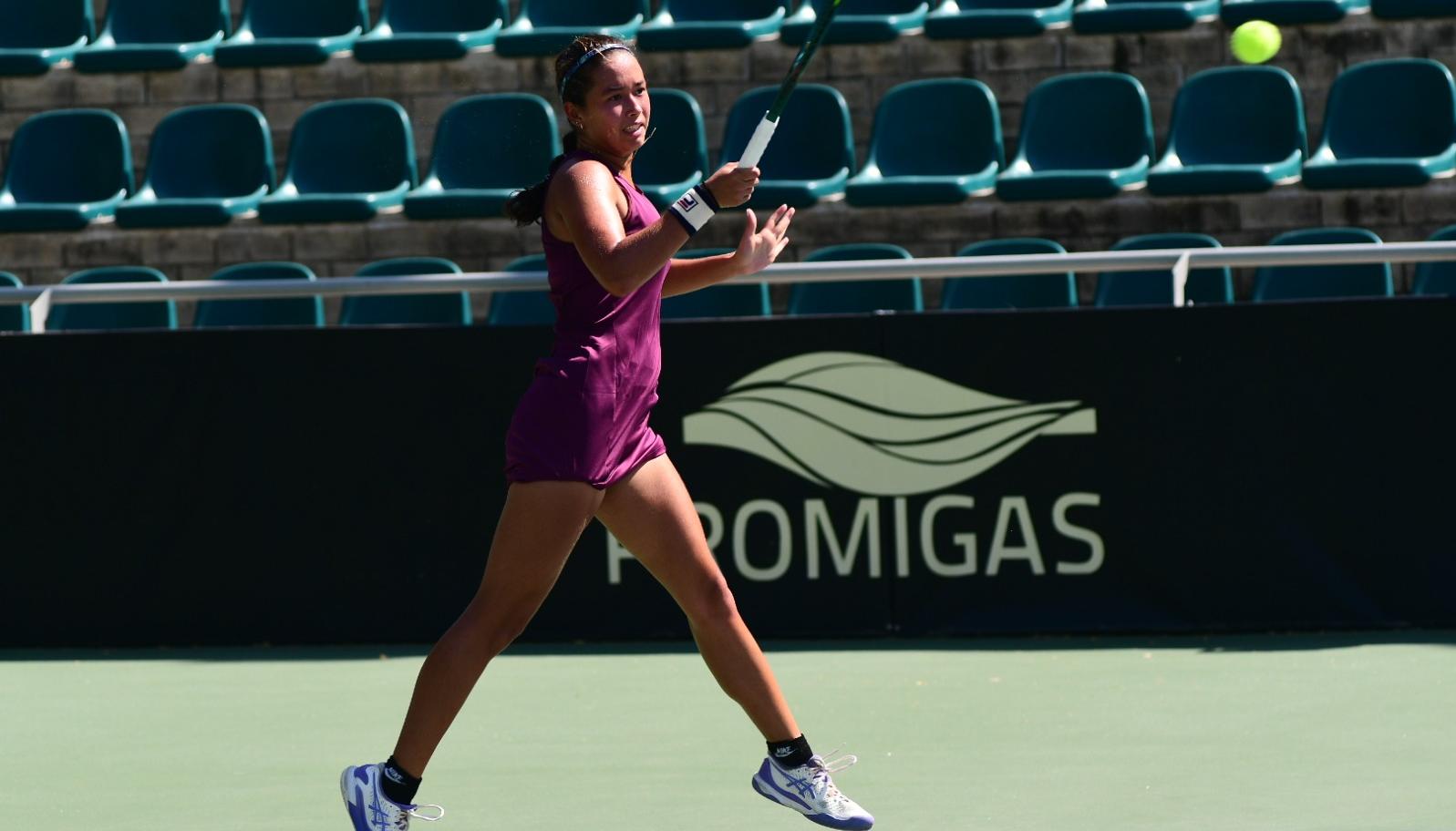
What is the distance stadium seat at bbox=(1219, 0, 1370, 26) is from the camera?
10.3 metres

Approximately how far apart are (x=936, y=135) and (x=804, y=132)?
68 centimetres

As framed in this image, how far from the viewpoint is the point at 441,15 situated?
1147cm

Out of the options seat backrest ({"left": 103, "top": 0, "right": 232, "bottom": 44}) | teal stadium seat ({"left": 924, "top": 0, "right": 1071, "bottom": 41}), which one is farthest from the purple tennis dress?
seat backrest ({"left": 103, "top": 0, "right": 232, "bottom": 44})

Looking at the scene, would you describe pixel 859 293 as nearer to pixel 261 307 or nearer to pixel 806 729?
pixel 261 307

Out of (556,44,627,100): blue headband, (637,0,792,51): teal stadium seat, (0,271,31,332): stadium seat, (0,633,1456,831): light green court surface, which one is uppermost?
(556,44,627,100): blue headband

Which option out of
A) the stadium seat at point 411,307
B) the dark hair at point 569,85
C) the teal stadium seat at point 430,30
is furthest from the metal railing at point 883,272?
the teal stadium seat at point 430,30

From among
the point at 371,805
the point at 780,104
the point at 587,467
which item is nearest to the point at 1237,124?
the point at 780,104

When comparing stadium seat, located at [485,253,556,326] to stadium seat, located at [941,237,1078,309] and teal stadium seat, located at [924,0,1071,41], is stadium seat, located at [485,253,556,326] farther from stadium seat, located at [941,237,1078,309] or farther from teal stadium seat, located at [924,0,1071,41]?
teal stadium seat, located at [924,0,1071,41]

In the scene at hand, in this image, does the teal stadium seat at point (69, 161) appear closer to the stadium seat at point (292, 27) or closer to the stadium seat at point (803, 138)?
the stadium seat at point (292, 27)

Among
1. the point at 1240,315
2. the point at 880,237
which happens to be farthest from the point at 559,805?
the point at 880,237

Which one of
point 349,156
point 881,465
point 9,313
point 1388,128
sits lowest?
point 881,465

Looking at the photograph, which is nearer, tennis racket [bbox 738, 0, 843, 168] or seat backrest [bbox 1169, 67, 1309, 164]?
tennis racket [bbox 738, 0, 843, 168]

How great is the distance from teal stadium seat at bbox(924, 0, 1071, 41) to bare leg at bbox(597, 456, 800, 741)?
6.88 meters

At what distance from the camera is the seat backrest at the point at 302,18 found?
1152cm
